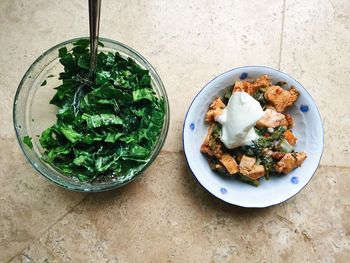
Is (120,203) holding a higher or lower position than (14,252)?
higher

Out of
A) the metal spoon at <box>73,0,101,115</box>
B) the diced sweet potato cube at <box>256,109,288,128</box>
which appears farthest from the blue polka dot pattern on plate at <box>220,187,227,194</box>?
the metal spoon at <box>73,0,101,115</box>

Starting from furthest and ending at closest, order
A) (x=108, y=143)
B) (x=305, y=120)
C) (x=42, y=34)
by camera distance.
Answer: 1. (x=42, y=34)
2. (x=305, y=120)
3. (x=108, y=143)

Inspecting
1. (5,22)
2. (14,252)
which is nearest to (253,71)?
(5,22)

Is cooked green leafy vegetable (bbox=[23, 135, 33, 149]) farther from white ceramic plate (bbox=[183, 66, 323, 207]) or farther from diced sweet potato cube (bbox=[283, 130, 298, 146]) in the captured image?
diced sweet potato cube (bbox=[283, 130, 298, 146])

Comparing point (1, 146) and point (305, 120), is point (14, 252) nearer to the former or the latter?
point (1, 146)

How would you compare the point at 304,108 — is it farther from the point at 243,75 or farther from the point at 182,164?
the point at 182,164

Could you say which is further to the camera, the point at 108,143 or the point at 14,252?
the point at 14,252

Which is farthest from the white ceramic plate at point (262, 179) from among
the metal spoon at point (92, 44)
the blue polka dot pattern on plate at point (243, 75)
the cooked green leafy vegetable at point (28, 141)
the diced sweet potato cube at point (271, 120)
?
the cooked green leafy vegetable at point (28, 141)
